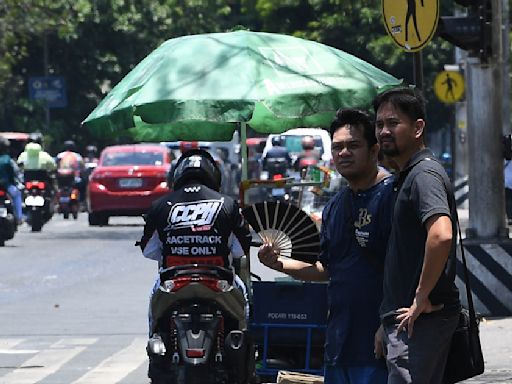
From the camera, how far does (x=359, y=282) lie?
6582 mm

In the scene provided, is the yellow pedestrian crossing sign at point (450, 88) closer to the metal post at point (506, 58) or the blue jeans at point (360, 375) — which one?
the metal post at point (506, 58)

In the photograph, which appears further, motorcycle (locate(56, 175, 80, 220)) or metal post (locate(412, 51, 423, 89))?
motorcycle (locate(56, 175, 80, 220))

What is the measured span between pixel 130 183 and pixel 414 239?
24.6 metres

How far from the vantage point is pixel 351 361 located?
6559 millimetres

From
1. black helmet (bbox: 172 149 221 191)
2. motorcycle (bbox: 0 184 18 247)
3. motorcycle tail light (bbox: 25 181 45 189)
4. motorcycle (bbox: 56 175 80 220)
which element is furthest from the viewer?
motorcycle (bbox: 56 175 80 220)

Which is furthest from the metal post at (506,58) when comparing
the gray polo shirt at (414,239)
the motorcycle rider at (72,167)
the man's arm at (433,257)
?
the man's arm at (433,257)

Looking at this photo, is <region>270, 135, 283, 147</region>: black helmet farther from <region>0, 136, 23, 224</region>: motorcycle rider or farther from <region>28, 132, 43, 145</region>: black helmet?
<region>0, 136, 23, 224</region>: motorcycle rider

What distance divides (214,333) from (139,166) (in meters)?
21.5

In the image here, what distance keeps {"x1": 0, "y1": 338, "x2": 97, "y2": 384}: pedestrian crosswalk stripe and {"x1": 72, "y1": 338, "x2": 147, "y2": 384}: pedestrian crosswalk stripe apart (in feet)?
1.04

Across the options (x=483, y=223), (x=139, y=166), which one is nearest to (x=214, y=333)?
(x=483, y=223)

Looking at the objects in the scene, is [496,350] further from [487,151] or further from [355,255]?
[355,255]

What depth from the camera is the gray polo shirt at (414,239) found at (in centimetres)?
602

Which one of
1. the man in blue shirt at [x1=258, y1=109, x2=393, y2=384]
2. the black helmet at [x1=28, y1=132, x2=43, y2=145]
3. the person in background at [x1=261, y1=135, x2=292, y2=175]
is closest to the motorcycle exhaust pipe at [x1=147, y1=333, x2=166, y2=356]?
the man in blue shirt at [x1=258, y1=109, x2=393, y2=384]

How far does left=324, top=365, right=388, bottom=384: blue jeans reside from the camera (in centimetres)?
652
